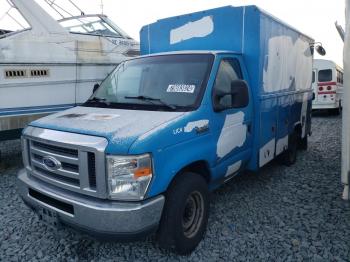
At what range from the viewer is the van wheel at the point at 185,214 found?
312 centimetres

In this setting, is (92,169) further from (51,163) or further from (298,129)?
(298,129)

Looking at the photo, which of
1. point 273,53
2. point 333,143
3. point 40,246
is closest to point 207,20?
point 273,53

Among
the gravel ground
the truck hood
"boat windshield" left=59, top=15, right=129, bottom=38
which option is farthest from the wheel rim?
"boat windshield" left=59, top=15, right=129, bottom=38

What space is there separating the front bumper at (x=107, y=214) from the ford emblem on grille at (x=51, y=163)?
0.25 metres

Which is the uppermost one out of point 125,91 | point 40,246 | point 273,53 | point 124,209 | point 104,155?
point 273,53

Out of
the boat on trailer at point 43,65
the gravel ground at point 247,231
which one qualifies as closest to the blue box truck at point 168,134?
the gravel ground at point 247,231

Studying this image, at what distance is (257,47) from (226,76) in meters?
0.80

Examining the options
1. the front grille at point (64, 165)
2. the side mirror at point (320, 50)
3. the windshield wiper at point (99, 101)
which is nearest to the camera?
the front grille at point (64, 165)

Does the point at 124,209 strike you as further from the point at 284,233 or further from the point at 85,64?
the point at 85,64

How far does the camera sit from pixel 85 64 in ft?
23.3

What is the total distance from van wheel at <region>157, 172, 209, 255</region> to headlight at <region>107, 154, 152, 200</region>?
1.46 ft

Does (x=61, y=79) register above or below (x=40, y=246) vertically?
above

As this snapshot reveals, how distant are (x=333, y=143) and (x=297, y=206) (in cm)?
499

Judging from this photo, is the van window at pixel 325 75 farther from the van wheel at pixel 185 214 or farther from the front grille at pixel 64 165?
the front grille at pixel 64 165
